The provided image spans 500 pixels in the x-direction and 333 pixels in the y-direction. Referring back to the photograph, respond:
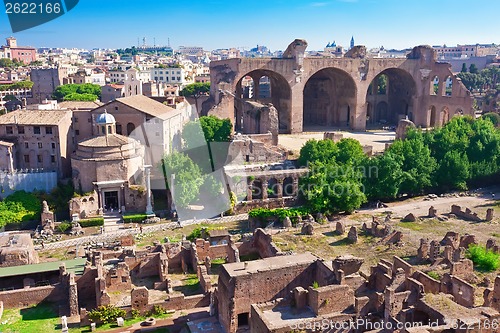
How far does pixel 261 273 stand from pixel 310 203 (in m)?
18.1

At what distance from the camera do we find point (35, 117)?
42.7 meters

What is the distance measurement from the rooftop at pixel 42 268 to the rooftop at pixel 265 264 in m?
10.3

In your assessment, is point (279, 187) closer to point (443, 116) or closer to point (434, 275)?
point (434, 275)

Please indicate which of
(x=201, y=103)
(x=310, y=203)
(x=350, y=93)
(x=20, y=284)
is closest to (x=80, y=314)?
(x=20, y=284)

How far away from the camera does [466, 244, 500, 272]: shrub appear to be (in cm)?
2879

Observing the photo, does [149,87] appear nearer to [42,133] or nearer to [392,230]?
[42,133]

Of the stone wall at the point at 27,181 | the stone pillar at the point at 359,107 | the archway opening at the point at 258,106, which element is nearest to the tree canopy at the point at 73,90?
the archway opening at the point at 258,106

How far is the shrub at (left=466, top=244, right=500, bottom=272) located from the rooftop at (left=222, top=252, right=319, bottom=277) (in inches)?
470

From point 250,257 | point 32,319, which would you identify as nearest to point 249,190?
point 250,257

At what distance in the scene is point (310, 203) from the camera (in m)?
39.5

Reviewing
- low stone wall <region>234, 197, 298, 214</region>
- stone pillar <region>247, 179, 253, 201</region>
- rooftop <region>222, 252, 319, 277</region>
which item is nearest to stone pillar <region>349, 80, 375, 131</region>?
low stone wall <region>234, 197, 298, 214</region>

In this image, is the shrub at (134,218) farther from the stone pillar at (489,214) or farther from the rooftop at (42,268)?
the stone pillar at (489,214)

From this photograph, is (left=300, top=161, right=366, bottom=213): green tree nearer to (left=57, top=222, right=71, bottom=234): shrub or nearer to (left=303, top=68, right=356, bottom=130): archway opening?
(left=57, top=222, right=71, bottom=234): shrub

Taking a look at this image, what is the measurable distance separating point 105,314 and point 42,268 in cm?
638
